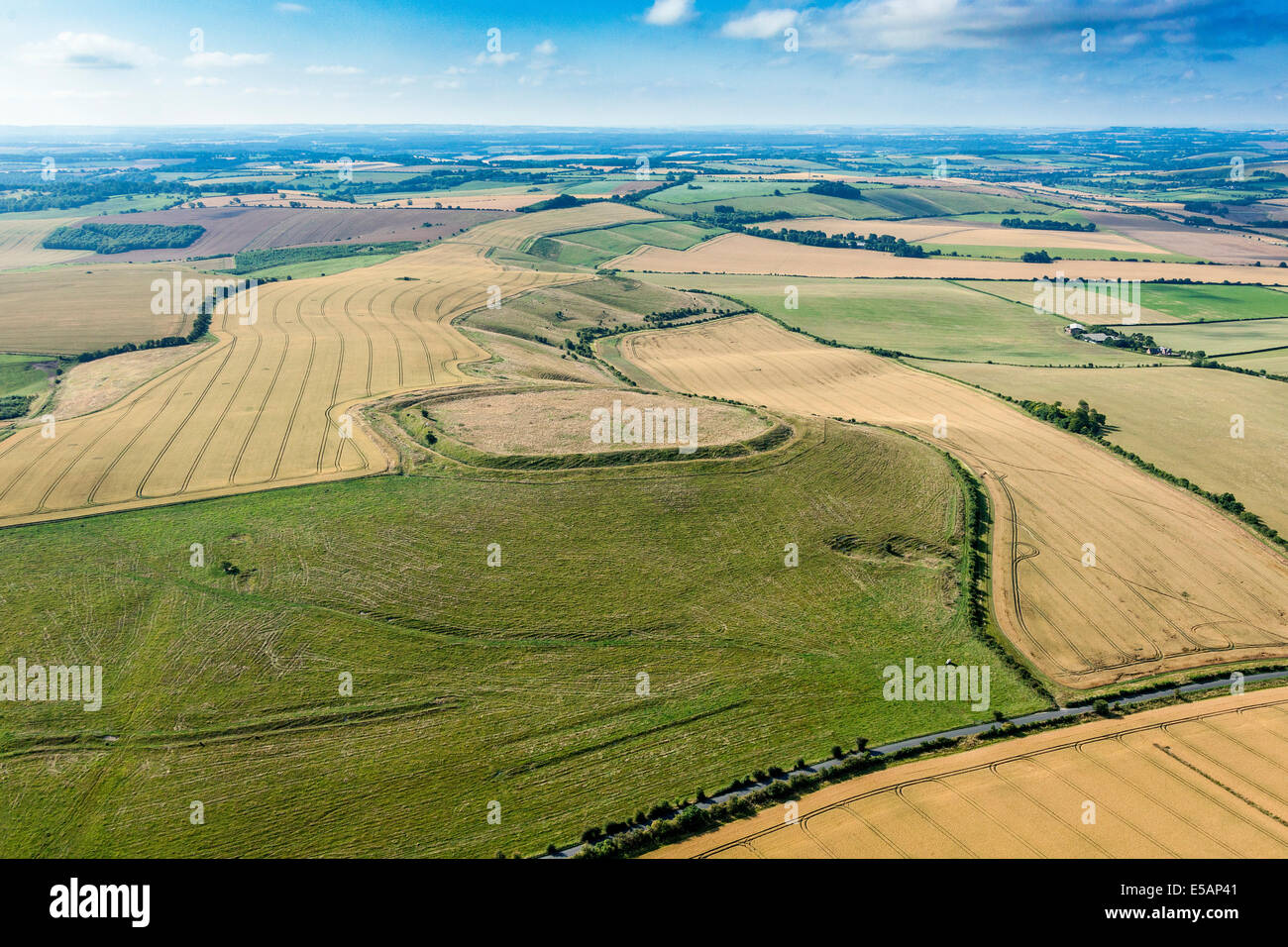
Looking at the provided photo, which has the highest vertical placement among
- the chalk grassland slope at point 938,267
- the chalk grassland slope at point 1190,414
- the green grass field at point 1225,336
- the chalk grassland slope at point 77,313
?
the chalk grassland slope at point 938,267

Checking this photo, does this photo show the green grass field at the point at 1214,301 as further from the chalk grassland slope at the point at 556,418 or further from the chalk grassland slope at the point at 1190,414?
the chalk grassland slope at the point at 556,418

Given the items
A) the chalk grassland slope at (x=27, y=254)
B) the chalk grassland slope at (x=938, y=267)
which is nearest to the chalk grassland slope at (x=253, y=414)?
the chalk grassland slope at (x=938, y=267)

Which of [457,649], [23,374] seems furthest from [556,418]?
[23,374]

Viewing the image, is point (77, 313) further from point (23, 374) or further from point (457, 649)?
point (457, 649)

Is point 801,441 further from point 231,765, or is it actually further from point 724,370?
point 231,765

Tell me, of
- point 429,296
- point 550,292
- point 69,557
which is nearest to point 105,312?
point 429,296

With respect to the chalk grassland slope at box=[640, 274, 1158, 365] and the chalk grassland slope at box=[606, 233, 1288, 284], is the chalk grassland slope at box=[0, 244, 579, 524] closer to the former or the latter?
the chalk grassland slope at box=[640, 274, 1158, 365]
